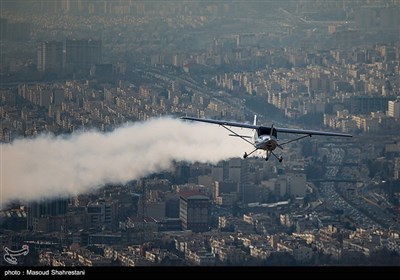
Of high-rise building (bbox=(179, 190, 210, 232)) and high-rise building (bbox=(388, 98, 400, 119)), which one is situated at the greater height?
high-rise building (bbox=(388, 98, 400, 119))

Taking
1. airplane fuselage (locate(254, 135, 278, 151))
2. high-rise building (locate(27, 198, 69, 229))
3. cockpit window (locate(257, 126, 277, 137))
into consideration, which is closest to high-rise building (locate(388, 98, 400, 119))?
high-rise building (locate(27, 198, 69, 229))

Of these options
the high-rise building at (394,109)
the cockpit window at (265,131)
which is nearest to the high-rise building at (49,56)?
the high-rise building at (394,109)

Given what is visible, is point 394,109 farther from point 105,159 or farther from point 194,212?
point 105,159

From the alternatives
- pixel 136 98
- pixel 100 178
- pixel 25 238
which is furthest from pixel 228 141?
pixel 136 98

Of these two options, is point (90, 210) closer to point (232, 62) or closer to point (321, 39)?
point (232, 62)

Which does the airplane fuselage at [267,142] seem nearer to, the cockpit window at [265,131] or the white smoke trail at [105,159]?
the cockpit window at [265,131]

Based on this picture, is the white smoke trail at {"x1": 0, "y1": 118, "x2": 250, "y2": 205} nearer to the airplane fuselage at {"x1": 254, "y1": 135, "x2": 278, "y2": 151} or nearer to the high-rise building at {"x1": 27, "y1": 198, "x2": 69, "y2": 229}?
the high-rise building at {"x1": 27, "y1": 198, "x2": 69, "y2": 229}

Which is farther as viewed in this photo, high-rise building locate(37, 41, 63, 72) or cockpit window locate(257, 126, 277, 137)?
high-rise building locate(37, 41, 63, 72)
